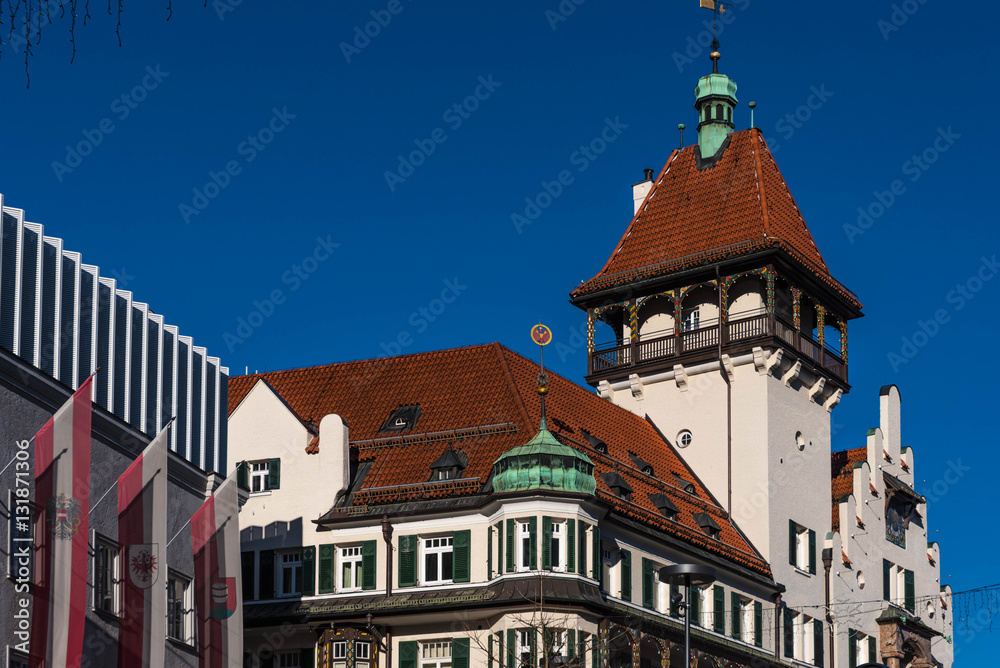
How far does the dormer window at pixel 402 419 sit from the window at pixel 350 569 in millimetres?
4950

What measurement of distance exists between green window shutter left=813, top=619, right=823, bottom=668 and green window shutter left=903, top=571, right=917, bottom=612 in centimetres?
806

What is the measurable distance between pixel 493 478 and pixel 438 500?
1.99 m

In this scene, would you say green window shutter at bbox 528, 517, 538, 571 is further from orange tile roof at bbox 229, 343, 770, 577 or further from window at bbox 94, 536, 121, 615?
window at bbox 94, 536, 121, 615

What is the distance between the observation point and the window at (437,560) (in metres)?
55.3

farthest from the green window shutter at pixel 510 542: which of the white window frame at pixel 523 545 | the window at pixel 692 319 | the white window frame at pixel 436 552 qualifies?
the window at pixel 692 319

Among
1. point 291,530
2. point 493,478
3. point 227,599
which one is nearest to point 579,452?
point 493,478

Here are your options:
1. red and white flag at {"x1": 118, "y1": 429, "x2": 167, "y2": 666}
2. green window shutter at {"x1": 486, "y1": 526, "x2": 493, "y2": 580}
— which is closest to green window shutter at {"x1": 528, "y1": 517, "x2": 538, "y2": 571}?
green window shutter at {"x1": 486, "y1": 526, "x2": 493, "y2": 580}

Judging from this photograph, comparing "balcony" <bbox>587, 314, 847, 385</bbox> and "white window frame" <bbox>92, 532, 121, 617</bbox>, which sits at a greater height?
"balcony" <bbox>587, 314, 847, 385</bbox>

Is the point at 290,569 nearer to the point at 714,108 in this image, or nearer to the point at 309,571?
the point at 309,571

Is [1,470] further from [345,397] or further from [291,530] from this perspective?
[345,397]

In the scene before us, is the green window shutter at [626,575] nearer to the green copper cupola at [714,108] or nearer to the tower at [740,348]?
the tower at [740,348]

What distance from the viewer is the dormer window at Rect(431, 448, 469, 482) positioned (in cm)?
5628

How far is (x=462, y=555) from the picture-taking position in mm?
55000

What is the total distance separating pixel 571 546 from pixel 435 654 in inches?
216
